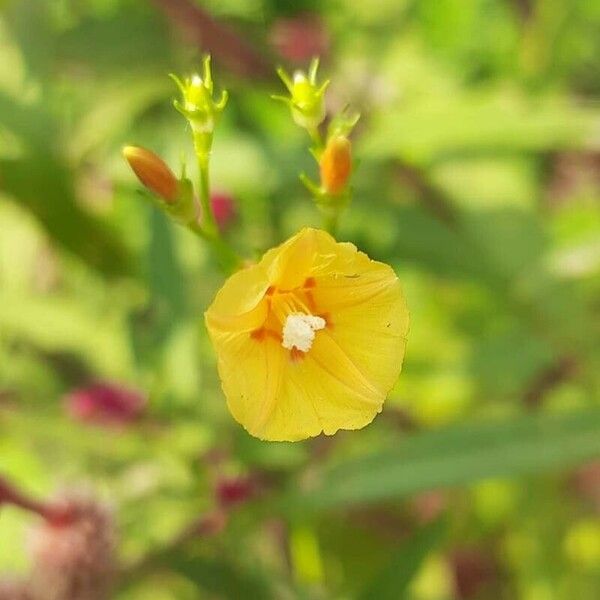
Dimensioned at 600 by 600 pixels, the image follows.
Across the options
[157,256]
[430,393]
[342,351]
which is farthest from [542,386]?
[342,351]

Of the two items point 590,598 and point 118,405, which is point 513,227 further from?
point 118,405

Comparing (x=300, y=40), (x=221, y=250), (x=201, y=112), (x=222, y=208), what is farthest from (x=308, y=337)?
(x=300, y=40)

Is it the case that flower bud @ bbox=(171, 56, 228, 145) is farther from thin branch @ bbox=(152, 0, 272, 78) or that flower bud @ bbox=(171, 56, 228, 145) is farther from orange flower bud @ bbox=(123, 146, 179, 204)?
thin branch @ bbox=(152, 0, 272, 78)

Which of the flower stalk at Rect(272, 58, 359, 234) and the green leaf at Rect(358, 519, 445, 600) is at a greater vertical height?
the flower stalk at Rect(272, 58, 359, 234)

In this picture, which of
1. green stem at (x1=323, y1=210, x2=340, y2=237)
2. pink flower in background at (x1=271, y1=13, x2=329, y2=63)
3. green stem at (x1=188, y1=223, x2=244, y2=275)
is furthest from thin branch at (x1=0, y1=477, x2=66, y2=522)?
pink flower in background at (x1=271, y1=13, x2=329, y2=63)

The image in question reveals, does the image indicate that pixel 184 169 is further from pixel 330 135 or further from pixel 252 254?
pixel 252 254

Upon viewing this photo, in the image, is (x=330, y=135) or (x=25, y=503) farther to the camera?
(x=25, y=503)
